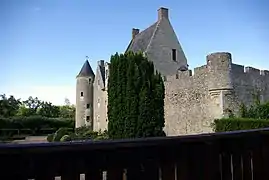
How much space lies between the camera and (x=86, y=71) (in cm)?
3688

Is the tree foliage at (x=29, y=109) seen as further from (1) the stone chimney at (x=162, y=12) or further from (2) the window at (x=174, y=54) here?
(1) the stone chimney at (x=162, y=12)

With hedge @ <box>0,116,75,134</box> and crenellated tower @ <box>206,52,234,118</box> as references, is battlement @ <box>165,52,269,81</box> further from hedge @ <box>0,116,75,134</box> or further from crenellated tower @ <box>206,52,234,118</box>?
hedge @ <box>0,116,75,134</box>

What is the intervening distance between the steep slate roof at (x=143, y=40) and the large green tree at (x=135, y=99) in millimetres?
8640

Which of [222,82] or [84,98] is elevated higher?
[84,98]

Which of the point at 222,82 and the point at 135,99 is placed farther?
the point at 222,82

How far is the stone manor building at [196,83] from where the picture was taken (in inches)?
592

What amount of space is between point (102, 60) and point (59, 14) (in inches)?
844

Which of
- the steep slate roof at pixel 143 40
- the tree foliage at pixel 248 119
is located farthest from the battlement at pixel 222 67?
the steep slate roof at pixel 143 40

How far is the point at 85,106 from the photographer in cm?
3534

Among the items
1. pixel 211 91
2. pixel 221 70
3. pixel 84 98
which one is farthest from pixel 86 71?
pixel 221 70

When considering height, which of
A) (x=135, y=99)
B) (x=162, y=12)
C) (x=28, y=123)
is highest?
(x=162, y=12)

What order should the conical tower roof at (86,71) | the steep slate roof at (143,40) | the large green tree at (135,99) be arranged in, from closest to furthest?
1. the large green tree at (135,99)
2. the steep slate roof at (143,40)
3. the conical tower roof at (86,71)

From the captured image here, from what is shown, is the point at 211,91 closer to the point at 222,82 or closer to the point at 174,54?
the point at 222,82

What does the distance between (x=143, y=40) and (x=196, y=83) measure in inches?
387
